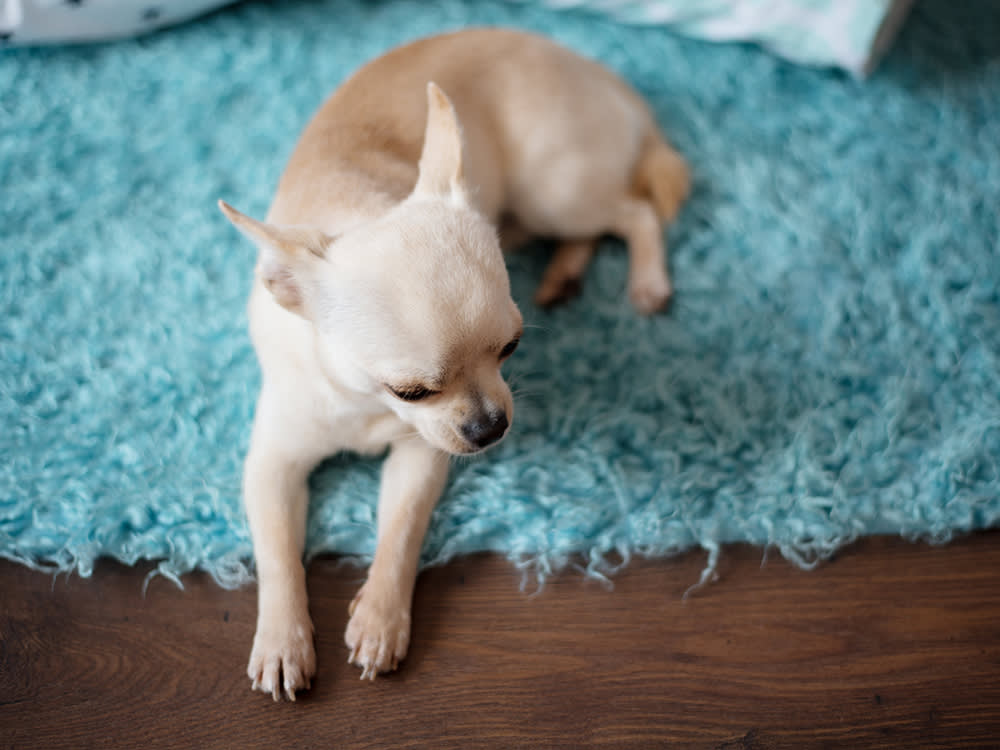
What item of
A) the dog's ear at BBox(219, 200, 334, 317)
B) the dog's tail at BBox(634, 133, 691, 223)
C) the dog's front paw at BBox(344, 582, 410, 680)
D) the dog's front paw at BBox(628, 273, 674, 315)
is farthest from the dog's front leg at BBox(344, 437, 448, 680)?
the dog's tail at BBox(634, 133, 691, 223)

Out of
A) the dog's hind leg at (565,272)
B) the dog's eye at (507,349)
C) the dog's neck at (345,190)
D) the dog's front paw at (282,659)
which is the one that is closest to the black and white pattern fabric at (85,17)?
the dog's neck at (345,190)

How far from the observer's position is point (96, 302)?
1913 mm

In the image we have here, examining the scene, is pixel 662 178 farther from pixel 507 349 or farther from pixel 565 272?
pixel 507 349

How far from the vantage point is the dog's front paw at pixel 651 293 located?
1981 mm

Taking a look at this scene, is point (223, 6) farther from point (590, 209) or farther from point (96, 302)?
point (590, 209)

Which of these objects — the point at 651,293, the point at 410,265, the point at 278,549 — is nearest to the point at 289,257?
the point at 410,265

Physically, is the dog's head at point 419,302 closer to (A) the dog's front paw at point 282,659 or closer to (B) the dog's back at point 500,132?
(B) the dog's back at point 500,132

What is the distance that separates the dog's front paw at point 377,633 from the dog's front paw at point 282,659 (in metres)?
0.08

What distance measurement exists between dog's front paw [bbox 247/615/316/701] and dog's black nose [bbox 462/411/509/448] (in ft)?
1.59

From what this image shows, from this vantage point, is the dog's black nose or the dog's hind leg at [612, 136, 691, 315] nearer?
the dog's black nose

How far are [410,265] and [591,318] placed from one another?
86cm

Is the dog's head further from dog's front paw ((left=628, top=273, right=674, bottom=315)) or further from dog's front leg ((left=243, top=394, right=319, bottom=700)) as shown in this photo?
dog's front paw ((left=628, top=273, right=674, bottom=315))

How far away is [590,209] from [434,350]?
38.6 inches

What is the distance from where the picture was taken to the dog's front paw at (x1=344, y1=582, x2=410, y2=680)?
4.63 feet
